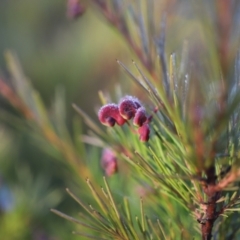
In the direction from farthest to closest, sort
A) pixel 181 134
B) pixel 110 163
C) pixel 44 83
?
pixel 44 83 → pixel 110 163 → pixel 181 134

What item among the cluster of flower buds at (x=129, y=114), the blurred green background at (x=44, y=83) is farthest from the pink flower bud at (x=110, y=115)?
the blurred green background at (x=44, y=83)

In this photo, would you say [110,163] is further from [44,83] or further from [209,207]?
[44,83]

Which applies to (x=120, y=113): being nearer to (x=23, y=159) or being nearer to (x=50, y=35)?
(x=23, y=159)

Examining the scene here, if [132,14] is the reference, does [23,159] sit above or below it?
below

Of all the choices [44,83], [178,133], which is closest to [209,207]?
[178,133]

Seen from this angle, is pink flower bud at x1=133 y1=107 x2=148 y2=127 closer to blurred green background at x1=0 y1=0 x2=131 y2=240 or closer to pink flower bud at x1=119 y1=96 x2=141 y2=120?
pink flower bud at x1=119 y1=96 x2=141 y2=120

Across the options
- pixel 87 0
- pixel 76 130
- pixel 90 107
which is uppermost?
pixel 87 0

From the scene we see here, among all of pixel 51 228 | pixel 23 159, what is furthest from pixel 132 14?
pixel 23 159
